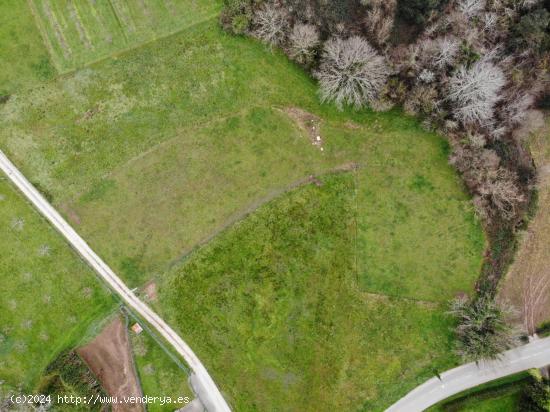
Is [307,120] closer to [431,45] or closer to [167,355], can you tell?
[431,45]

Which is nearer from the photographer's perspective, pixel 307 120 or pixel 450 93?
pixel 450 93

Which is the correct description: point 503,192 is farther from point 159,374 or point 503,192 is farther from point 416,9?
point 159,374

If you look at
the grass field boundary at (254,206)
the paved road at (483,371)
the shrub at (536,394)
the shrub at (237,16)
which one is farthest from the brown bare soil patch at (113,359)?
the shrub at (536,394)

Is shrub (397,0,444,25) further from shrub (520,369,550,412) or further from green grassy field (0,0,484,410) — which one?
shrub (520,369,550,412)

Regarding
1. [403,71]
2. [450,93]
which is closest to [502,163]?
[450,93]

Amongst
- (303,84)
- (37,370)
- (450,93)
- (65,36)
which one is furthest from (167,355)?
(450,93)

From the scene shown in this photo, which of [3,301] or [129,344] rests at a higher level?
[3,301]

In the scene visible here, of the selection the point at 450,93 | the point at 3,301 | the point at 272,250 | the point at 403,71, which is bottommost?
the point at 272,250
